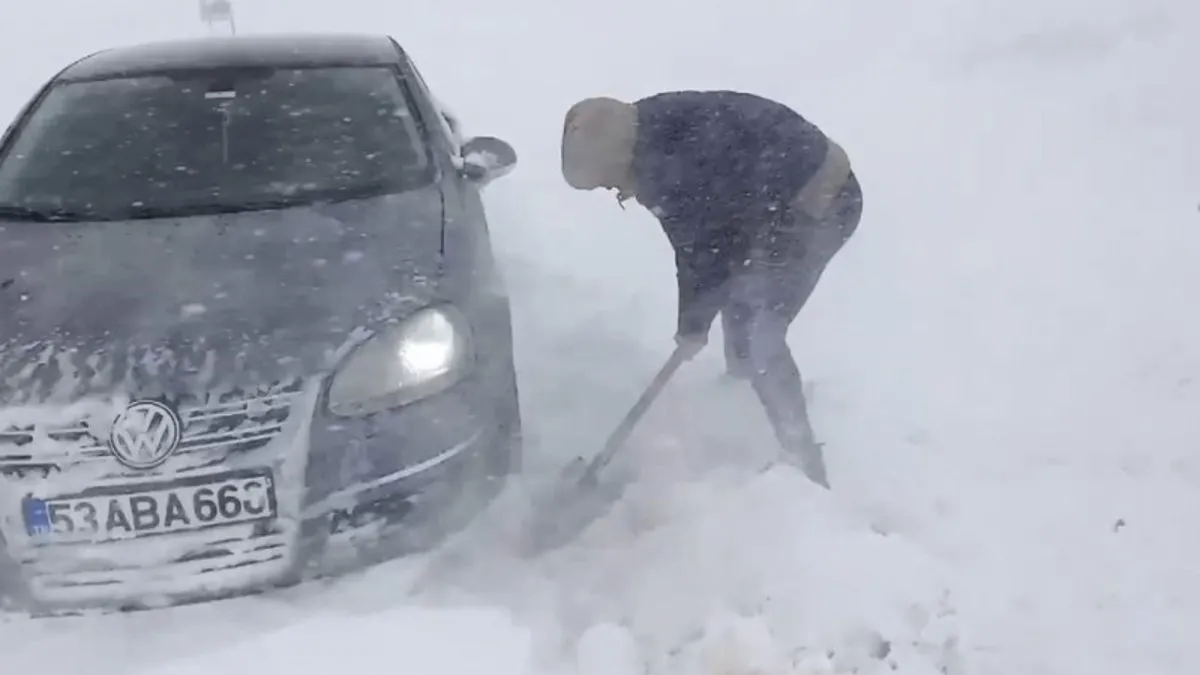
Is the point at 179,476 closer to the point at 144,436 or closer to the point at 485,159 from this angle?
the point at 144,436

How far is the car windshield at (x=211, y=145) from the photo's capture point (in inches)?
119

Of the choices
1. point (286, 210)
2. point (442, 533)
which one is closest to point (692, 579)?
point (442, 533)

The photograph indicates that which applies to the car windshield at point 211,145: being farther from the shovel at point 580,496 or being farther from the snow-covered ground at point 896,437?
the snow-covered ground at point 896,437

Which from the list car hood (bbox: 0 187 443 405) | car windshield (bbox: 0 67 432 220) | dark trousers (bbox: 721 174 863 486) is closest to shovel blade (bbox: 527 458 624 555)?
dark trousers (bbox: 721 174 863 486)

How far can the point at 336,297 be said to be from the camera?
2.51 meters

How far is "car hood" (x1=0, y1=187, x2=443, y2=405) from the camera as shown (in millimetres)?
2283

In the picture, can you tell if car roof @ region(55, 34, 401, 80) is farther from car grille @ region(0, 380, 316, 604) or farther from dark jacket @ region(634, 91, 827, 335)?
car grille @ region(0, 380, 316, 604)

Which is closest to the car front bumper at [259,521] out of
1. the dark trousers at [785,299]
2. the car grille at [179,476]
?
the car grille at [179,476]

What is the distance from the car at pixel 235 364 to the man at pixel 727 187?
446 millimetres

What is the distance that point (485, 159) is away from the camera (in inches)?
134

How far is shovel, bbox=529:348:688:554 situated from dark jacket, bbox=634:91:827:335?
0.37 m

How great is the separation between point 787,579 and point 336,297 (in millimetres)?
1189

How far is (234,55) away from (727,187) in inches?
70.7

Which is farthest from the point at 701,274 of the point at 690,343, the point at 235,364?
the point at 235,364
